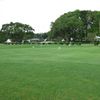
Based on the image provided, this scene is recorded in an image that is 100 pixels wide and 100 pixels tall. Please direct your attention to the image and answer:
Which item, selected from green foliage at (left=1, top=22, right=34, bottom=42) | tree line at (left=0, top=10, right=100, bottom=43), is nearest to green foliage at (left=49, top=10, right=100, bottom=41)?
tree line at (left=0, top=10, right=100, bottom=43)

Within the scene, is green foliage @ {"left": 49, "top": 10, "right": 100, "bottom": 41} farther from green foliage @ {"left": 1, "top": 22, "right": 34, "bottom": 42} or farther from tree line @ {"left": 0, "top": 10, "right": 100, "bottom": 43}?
green foliage @ {"left": 1, "top": 22, "right": 34, "bottom": 42}

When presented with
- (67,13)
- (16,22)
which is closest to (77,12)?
(67,13)

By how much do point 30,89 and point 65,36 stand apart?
319 feet

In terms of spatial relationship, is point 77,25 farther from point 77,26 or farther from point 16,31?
point 16,31

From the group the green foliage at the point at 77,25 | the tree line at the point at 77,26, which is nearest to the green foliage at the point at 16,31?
the tree line at the point at 77,26

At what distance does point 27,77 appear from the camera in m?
14.0

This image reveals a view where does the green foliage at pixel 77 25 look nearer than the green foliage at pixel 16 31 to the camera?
Yes

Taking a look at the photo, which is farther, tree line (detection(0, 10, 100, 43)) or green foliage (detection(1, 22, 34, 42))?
green foliage (detection(1, 22, 34, 42))

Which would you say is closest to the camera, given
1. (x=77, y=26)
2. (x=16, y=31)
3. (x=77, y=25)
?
(x=77, y=25)

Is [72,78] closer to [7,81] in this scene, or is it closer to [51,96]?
[7,81]

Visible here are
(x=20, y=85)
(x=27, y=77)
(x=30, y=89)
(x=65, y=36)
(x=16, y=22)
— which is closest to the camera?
(x=30, y=89)

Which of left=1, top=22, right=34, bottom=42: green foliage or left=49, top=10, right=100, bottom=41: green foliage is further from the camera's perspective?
left=1, top=22, right=34, bottom=42: green foliage

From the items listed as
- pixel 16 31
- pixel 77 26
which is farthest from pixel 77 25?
pixel 16 31

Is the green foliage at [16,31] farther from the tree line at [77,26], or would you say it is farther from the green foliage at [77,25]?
the green foliage at [77,25]
